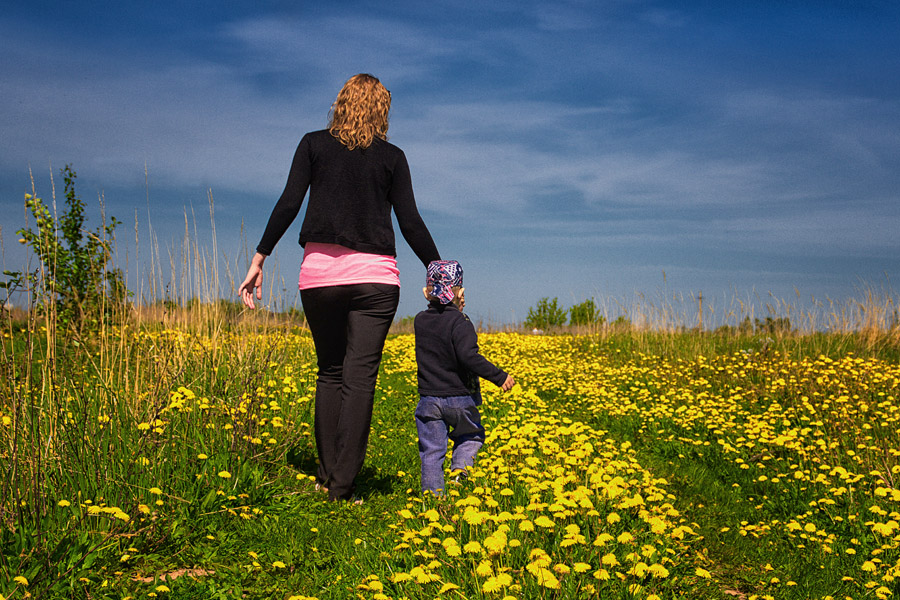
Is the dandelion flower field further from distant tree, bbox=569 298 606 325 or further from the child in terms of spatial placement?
distant tree, bbox=569 298 606 325

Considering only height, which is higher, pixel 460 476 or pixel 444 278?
pixel 444 278

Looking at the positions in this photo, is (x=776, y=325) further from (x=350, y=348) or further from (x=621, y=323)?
(x=350, y=348)

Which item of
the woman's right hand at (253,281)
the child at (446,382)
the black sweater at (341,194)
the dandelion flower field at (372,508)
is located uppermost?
the black sweater at (341,194)

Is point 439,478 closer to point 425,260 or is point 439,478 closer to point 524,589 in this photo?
point 425,260

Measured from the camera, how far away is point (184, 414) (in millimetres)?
5074

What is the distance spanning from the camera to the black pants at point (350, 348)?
448cm

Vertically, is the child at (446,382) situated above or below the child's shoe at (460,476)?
above

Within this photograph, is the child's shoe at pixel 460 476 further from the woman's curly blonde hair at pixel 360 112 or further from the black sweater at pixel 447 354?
the woman's curly blonde hair at pixel 360 112

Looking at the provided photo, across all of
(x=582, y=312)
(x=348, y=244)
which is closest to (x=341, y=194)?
(x=348, y=244)

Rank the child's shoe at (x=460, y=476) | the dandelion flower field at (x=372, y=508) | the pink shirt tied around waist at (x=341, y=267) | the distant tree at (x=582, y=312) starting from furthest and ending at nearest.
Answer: the distant tree at (x=582, y=312) < the child's shoe at (x=460, y=476) < the pink shirt tied around waist at (x=341, y=267) < the dandelion flower field at (x=372, y=508)

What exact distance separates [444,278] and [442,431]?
45.3 inches

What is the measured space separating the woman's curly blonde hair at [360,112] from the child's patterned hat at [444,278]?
1013 mm

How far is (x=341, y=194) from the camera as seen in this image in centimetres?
447

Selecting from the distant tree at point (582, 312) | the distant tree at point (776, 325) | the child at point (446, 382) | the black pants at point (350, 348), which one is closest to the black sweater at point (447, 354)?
the child at point (446, 382)
